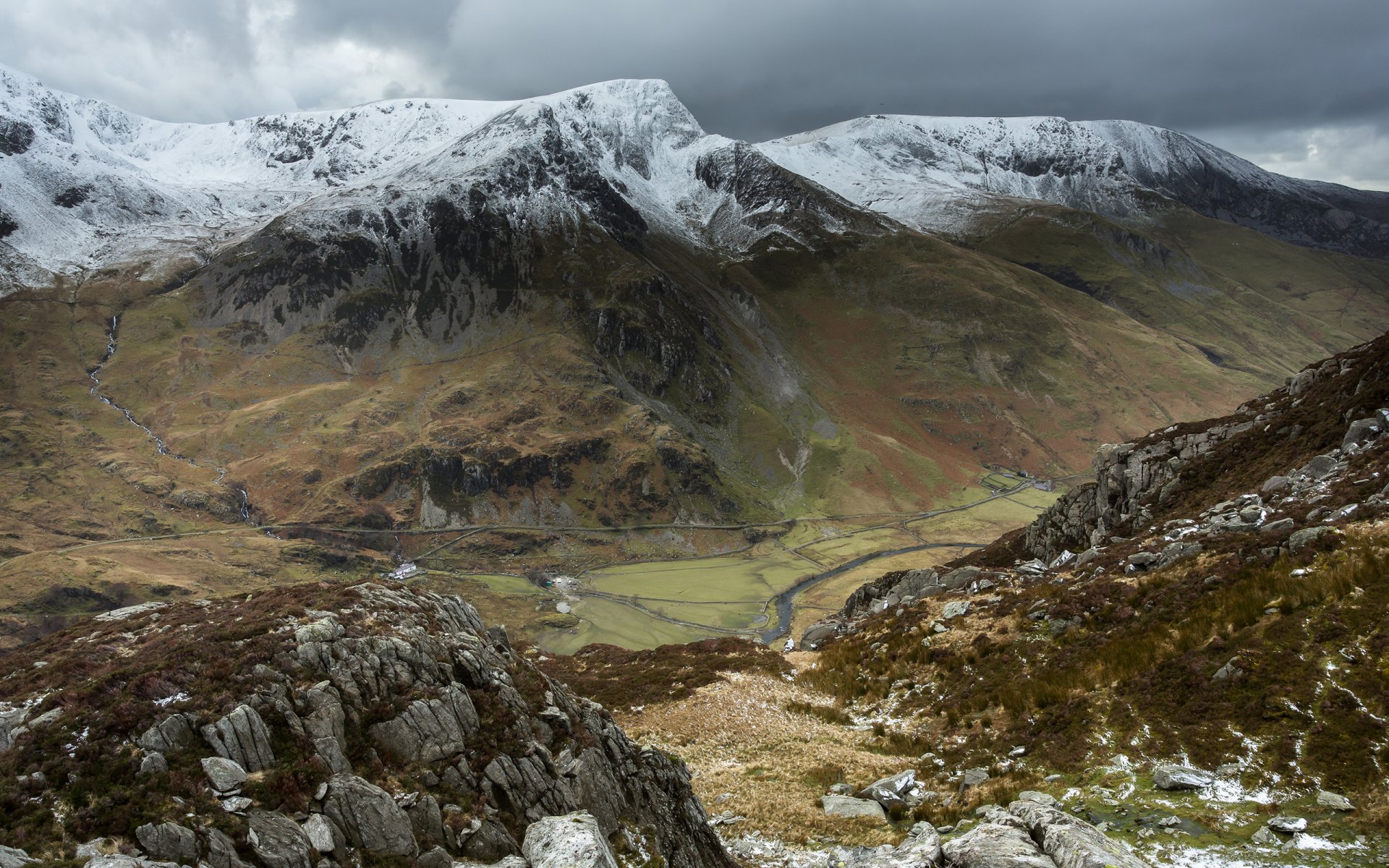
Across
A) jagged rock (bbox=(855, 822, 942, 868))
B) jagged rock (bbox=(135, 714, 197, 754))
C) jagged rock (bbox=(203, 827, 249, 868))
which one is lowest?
jagged rock (bbox=(855, 822, 942, 868))

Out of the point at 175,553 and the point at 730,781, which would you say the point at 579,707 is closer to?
the point at 730,781

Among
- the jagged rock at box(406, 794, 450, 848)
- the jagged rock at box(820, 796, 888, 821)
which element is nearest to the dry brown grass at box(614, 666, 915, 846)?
the jagged rock at box(820, 796, 888, 821)

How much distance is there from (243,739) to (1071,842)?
17217 mm

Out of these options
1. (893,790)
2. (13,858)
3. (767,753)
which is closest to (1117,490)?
(767,753)

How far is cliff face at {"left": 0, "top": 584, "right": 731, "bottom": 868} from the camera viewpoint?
43.4 feet

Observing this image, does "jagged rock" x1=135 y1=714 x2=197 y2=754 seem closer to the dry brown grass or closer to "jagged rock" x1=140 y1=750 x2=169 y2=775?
"jagged rock" x1=140 y1=750 x2=169 y2=775

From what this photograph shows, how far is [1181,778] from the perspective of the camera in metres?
17.1

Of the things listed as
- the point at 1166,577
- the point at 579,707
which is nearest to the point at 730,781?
the point at 579,707

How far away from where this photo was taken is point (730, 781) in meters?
27.4

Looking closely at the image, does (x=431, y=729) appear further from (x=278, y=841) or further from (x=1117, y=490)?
(x=1117, y=490)

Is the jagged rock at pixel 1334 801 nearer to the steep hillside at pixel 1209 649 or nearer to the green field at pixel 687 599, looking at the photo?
the steep hillside at pixel 1209 649

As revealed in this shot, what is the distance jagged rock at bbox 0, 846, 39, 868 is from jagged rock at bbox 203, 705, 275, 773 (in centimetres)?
341

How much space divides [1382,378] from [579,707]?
4525 cm

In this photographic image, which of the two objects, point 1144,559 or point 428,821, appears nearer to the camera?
point 428,821
